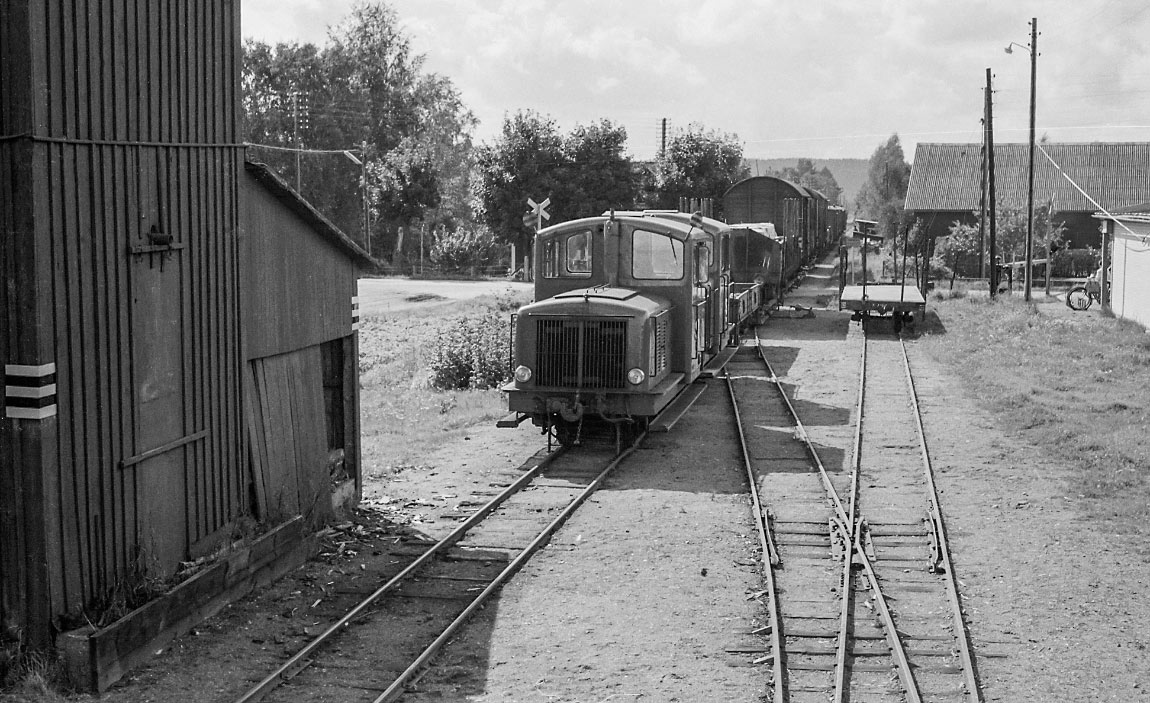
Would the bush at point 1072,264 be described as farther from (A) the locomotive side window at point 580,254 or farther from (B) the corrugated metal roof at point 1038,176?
(A) the locomotive side window at point 580,254

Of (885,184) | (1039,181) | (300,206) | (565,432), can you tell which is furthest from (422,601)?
(885,184)

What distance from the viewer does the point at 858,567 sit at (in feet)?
34.3

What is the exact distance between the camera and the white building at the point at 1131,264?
28578mm

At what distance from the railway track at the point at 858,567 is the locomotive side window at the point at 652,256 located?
243 cm

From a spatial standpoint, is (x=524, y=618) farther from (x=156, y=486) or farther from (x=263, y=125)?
(x=263, y=125)

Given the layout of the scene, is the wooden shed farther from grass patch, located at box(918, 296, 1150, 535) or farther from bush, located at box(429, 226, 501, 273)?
bush, located at box(429, 226, 501, 273)

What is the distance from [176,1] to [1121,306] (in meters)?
28.2

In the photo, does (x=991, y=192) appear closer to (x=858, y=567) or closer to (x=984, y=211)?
(x=984, y=211)

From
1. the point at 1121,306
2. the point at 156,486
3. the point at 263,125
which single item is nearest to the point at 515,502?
the point at 156,486

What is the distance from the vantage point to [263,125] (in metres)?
65.7

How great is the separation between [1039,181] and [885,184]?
43.3 m

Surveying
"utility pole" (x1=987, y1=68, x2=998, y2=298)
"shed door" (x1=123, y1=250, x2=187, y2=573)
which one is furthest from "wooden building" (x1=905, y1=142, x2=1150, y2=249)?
"shed door" (x1=123, y1=250, x2=187, y2=573)

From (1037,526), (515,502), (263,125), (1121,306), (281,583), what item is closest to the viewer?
(281,583)

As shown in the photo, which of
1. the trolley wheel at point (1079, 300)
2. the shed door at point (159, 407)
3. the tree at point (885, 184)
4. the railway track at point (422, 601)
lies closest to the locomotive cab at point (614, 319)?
the railway track at point (422, 601)
